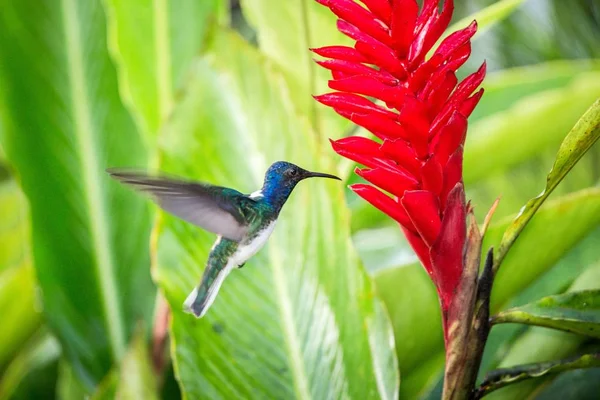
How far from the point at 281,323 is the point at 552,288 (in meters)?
0.24

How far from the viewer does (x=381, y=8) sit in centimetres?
29

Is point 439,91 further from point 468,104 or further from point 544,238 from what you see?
point 544,238

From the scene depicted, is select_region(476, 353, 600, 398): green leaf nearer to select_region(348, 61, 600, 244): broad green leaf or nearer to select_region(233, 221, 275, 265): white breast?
select_region(233, 221, 275, 265): white breast

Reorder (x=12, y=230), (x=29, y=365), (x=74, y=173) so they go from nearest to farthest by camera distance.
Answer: (x=74, y=173)
(x=29, y=365)
(x=12, y=230)

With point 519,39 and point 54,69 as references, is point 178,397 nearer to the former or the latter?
point 54,69

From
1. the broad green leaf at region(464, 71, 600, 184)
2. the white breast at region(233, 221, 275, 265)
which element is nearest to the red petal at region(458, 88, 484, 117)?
the white breast at region(233, 221, 275, 265)

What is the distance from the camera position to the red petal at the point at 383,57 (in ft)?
0.95

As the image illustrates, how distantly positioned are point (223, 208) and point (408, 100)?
4.8 inches

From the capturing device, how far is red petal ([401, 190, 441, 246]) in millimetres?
302

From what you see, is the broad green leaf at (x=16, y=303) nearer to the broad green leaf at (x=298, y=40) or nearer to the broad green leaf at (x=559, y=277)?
the broad green leaf at (x=298, y=40)

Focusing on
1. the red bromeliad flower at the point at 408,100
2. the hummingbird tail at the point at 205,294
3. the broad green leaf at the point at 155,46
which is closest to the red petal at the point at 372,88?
the red bromeliad flower at the point at 408,100

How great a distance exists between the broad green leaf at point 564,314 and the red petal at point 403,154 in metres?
0.09

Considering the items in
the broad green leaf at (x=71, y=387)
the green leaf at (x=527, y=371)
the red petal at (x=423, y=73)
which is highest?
the red petal at (x=423, y=73)

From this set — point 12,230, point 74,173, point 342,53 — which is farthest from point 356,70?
point 12,230
